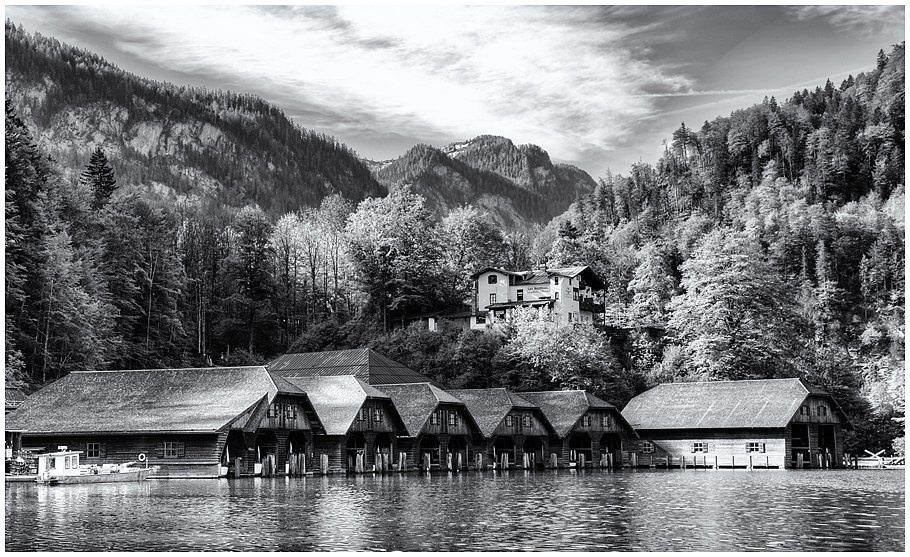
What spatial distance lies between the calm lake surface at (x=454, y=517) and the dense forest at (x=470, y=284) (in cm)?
3317

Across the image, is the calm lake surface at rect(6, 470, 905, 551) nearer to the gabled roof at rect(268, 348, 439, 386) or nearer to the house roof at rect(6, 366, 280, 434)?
the house roof at rect(6, 366, 280, 434)

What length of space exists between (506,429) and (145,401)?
25.8 m

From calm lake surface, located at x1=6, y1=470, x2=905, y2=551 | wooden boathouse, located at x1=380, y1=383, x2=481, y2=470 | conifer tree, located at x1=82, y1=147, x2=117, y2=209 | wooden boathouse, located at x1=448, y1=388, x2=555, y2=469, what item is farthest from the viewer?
conifer tree, located at x1=82, y1=147, x2=117, y2=209

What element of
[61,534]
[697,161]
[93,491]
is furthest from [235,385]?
[697,161]

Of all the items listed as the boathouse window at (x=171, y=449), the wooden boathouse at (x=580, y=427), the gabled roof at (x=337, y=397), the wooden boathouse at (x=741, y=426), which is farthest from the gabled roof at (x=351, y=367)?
the boathouse window at (x=171, y=449)

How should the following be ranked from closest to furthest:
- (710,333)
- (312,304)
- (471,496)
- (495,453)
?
(471,496)
(495,453)
(710,333)
(312,304)

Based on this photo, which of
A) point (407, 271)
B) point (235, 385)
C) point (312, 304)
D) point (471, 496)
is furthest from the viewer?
point (312, 304)

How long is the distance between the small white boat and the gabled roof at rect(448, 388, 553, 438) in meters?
28.4

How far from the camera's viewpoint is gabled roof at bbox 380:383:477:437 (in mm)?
74500

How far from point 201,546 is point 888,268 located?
11519cm

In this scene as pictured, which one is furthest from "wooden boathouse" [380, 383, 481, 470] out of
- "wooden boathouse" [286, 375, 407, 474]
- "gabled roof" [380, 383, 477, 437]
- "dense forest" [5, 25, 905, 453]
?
"dense forest" [5, 25, 905, 453]

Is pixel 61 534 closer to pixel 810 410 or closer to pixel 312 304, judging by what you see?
pixel 810 410

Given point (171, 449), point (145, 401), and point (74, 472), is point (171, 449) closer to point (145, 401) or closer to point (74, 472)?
point (145, 401)

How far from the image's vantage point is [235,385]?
6581 centimetres
